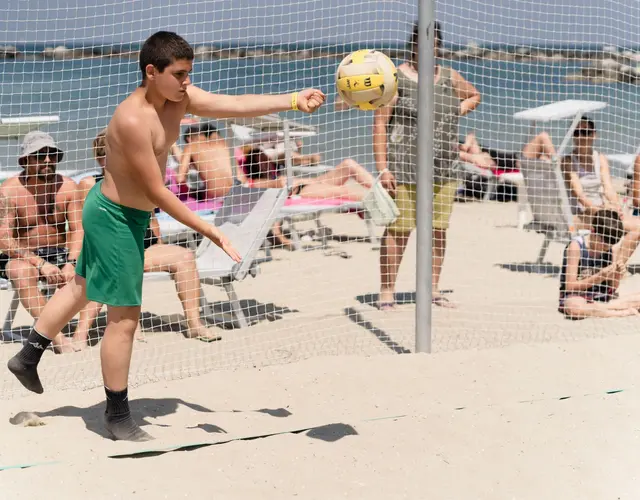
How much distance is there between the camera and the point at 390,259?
623 cm

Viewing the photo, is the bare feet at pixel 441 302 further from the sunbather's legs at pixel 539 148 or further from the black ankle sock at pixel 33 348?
the black ankle sock at pixel 33 348

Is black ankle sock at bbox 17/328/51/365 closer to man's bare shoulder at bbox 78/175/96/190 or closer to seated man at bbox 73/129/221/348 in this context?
seated man at bbox 73/129/221/348

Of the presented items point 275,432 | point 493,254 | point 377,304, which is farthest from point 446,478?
point 493,254

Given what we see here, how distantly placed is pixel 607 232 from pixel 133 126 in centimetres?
419

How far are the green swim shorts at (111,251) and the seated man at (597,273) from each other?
11.5 ft

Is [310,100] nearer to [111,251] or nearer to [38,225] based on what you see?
[111,251]

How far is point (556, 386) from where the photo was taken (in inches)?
178

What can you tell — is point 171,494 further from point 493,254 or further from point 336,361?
point 493,254

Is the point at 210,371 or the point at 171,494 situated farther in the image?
the point at 210,371

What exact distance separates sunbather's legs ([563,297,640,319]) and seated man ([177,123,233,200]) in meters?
3.00

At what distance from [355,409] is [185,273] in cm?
190

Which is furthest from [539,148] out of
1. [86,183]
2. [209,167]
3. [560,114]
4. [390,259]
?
[86,183]

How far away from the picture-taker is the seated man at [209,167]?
762 centimetres

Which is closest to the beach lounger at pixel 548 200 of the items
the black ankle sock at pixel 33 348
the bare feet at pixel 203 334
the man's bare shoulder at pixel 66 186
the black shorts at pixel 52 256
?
the bare feet at pixel 203 334
